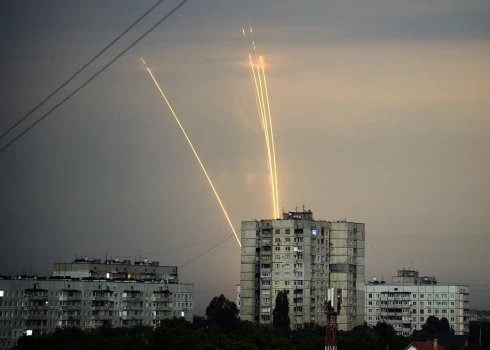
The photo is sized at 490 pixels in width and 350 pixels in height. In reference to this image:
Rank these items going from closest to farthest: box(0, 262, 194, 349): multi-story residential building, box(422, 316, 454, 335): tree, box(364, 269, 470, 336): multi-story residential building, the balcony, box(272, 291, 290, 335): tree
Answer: box(0, 262, 194, 349): multi-story residential building < the balcony < box(272, 291, 290, 335): tree < box(422, 316, 454, 335): tree < box(364, 269, 470, 336): multi-story residential building

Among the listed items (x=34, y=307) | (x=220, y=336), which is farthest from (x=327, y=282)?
(x=220, y=336)

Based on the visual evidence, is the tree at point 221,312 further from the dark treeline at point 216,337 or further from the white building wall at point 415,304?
the white building wall at point 415,304

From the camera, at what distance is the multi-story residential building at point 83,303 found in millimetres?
106688

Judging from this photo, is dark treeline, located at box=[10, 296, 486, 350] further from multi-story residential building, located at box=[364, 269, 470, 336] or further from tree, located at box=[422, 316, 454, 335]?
multi-story residential building, located at box=[364, 269, 470, 336]

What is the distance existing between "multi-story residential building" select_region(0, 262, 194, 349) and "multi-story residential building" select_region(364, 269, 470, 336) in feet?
116

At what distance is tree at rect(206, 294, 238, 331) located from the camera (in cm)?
13288

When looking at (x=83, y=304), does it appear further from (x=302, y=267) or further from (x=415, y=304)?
(x=415, y=304)

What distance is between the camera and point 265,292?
4931 inches

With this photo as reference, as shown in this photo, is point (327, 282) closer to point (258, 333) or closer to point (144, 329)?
point (144, 329)

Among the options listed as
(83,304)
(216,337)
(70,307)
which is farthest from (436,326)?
(216,337)

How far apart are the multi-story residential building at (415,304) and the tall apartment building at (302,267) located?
30083 mm

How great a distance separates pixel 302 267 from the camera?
412 feet

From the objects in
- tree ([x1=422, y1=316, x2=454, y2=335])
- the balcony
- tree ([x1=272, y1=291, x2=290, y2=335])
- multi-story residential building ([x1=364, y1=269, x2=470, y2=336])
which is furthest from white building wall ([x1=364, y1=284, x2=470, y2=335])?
the balcony

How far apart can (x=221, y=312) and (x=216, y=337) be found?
64.0 meters
